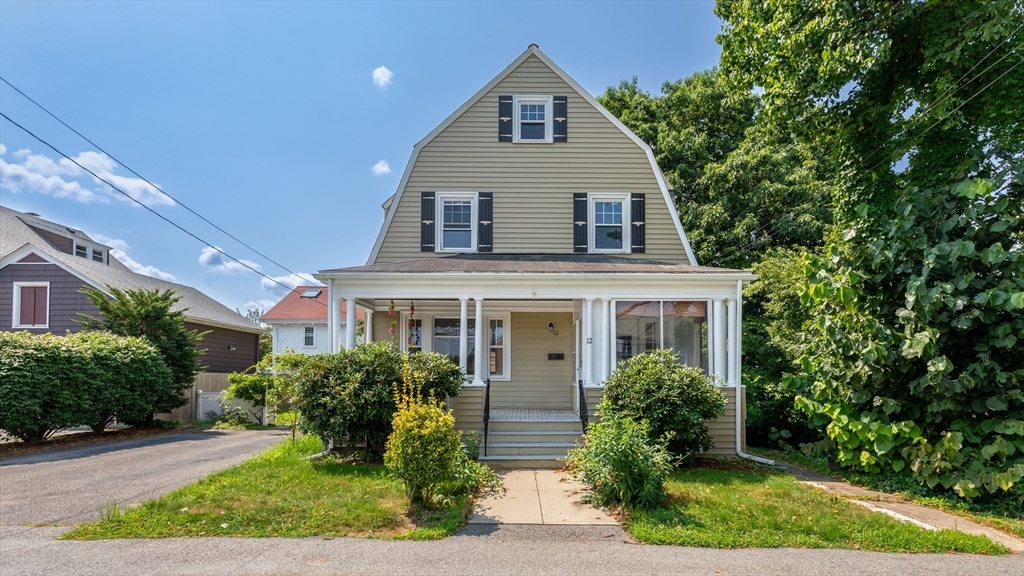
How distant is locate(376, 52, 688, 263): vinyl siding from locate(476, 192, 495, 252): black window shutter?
0.35ft

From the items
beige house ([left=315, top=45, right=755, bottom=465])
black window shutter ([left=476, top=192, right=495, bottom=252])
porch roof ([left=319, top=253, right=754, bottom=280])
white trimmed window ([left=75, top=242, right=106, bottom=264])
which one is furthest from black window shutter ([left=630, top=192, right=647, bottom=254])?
white trimmed window ([left=75, top=242, right=106, bottom=264])

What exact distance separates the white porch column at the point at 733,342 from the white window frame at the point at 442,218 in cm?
566

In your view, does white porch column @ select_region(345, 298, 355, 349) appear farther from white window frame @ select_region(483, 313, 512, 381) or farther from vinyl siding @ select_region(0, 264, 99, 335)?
vinyl siding @ select_region(0, 264, 99, 335)

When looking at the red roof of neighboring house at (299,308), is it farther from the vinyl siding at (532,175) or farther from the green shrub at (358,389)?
the green shrub at (358,389)

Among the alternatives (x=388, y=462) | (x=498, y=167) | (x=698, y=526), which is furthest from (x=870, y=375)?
(x=498, y=167)

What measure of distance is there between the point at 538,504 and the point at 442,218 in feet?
24.1

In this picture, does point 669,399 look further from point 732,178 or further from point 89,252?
point 89,252

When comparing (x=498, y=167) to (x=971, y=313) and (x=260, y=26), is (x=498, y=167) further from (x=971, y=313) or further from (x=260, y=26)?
(x=971, y=313)

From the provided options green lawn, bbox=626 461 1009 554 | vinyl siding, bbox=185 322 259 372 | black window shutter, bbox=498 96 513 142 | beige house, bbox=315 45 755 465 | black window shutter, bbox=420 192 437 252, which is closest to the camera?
green lawn, bbox=626 461 1009 554

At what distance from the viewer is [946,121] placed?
769cm

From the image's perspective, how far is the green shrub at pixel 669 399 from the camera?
25.4 ft

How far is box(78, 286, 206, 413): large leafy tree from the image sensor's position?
14.2m

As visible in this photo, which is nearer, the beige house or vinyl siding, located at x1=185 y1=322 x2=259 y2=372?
the beige house

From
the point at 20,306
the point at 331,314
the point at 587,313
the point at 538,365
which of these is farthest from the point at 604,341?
the point at 20,306
